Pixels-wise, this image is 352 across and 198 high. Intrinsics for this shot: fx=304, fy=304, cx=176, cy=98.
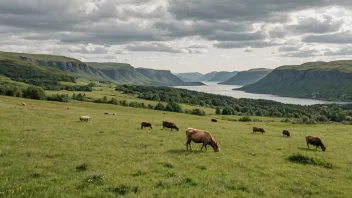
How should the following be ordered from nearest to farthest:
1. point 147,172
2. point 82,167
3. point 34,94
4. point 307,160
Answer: point 147,172, point 82,167, point 307,160, point 34,94

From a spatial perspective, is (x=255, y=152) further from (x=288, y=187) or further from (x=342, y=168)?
(x=288, y=187)

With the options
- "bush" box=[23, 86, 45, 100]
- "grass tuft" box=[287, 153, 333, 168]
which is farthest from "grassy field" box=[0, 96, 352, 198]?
"bush" box=[23, 86, 45, 100]

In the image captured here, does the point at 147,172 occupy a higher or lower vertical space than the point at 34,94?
higher

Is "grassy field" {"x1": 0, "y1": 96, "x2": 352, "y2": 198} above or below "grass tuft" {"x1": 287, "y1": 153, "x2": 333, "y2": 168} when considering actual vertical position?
above

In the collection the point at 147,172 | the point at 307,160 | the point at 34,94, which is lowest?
the point at 307,160

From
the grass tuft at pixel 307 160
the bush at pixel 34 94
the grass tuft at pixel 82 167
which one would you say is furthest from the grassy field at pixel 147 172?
the bush at pixel 34 94

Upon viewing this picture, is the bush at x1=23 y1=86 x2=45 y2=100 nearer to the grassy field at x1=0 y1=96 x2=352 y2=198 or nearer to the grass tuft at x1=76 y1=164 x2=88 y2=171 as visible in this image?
the grassy field at x1=0 y1=96 x2=352 y2=198

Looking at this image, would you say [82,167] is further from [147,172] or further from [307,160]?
[307,160]

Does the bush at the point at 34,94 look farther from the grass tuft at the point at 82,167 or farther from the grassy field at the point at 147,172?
the grass tuft at the point at 82,167

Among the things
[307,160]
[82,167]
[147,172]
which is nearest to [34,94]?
[82,167]

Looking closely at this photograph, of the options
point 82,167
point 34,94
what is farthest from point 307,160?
point 34,94

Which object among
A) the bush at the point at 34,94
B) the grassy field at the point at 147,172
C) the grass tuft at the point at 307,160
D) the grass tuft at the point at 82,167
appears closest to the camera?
the grassy field at the point at 147,172

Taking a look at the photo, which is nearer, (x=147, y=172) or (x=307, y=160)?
(x=147, y=172)

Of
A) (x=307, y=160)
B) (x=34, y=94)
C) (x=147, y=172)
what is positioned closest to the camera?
(x=147, y=172)
